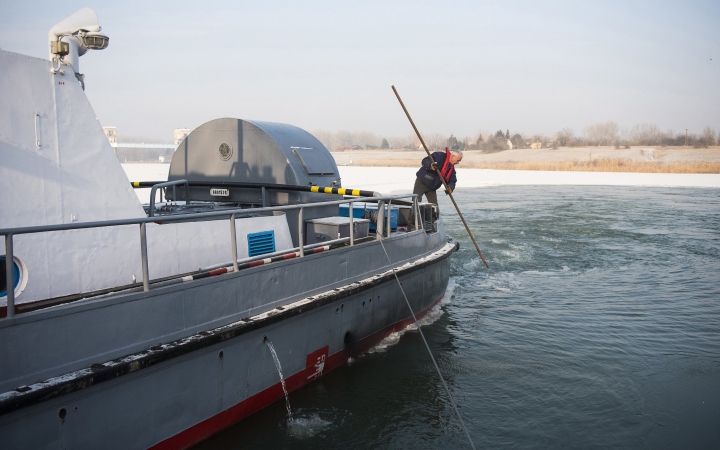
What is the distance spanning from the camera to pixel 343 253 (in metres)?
6.95

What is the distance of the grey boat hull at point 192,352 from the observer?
4094 millimetres

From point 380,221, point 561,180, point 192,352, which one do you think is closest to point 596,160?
point 561,180

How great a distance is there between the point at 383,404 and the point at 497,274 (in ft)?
23.6

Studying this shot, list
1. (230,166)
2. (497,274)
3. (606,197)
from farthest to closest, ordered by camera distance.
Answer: (606,197), (497,274), (230,166)

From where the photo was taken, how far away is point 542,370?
7469 millimetres

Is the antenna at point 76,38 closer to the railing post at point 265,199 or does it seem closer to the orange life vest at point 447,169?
the railing post at point 265,199

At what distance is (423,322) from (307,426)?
384 centimetres

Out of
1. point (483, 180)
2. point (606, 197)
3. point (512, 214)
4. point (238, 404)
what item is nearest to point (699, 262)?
point (512, 214)

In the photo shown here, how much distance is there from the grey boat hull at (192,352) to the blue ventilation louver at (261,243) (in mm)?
495

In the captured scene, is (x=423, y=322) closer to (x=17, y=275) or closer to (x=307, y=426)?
(x=307, y=426)

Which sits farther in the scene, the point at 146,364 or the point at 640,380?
the point at 640,380

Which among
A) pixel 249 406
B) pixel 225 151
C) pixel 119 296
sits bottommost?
pixel 249 406

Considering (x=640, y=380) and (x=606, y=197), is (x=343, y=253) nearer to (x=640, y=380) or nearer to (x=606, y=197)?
(x=640, y=380)

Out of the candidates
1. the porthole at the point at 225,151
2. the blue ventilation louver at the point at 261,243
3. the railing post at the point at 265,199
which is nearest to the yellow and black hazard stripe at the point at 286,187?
the railing post at the point at 265,199
